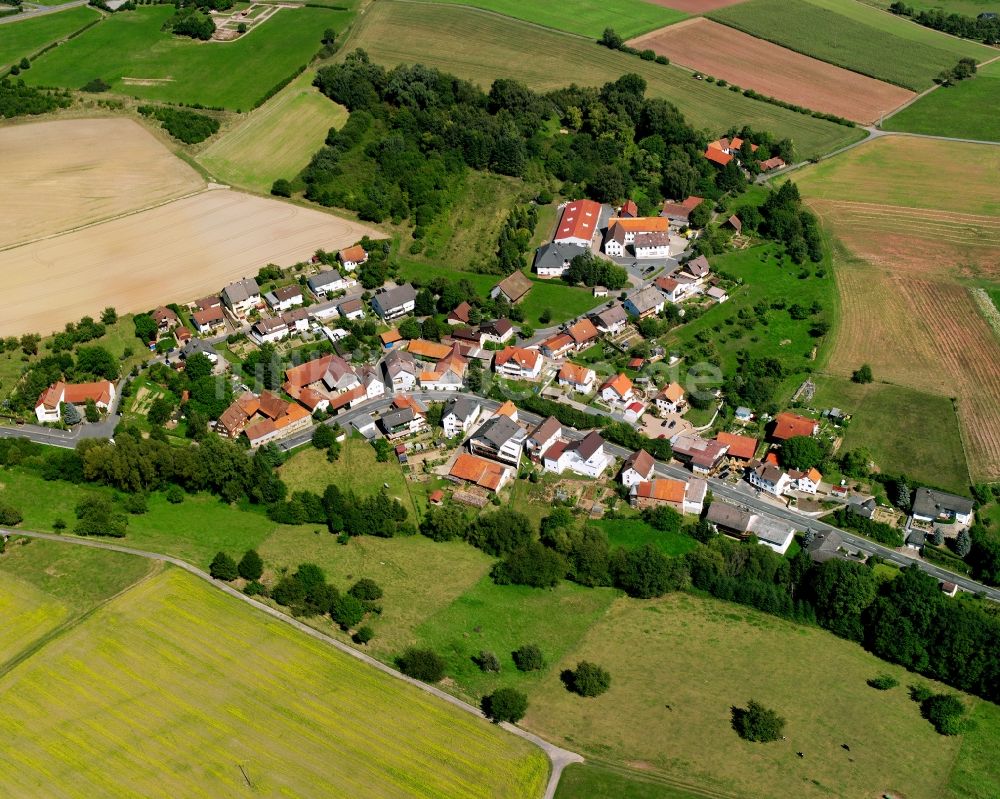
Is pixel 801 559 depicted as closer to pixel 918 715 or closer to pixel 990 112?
pixel 918 715

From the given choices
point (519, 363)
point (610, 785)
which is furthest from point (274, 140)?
point (610, 785)

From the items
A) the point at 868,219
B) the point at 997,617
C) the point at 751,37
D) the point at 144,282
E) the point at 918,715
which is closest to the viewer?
the point at 918,715

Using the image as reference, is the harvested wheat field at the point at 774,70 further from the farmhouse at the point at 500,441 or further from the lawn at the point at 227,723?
the lawn at the point at 227,723

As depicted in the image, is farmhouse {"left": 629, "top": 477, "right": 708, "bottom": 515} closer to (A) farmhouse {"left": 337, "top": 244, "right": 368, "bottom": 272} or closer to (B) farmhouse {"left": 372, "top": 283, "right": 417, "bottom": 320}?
(B) farmhouse {"left": 372, "top": 283, "right": 417, "bottom": 320}

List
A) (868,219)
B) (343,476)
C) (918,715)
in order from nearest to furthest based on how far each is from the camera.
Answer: (918,715)
(343,476)
(868,219)

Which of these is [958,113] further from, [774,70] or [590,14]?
[590,14]

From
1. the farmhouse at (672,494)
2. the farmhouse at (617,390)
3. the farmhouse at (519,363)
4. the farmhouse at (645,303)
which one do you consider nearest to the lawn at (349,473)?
the farmhouse at (519,363)

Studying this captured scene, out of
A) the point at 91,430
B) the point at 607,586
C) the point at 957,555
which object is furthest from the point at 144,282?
the point at 957,555
